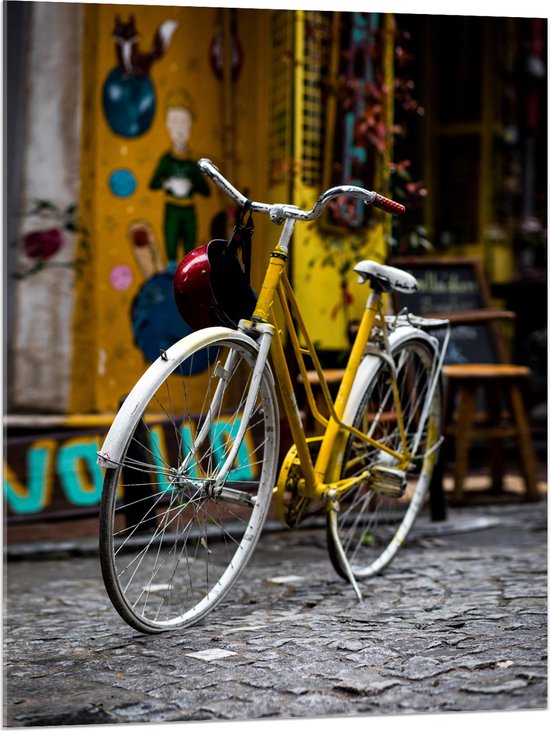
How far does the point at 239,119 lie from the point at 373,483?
1.92 meters

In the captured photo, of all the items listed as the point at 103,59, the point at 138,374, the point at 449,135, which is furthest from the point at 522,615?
the point at 449,135

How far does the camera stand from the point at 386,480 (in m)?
3.17

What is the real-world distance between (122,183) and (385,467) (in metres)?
2.01

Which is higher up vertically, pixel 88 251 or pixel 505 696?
pixel 88 251

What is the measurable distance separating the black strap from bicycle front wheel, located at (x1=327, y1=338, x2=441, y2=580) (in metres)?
0.62

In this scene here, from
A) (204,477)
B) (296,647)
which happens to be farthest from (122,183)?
(296,647)

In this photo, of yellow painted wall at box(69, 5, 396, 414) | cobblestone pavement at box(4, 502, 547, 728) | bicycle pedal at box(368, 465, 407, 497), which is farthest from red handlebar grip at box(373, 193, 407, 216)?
yellow painted wall at box(69, 5, 396, 414)

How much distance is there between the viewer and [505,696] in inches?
84.2

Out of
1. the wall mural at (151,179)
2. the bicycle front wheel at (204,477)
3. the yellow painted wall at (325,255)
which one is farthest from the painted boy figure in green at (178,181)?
the bicycle front wheel at (204,477)

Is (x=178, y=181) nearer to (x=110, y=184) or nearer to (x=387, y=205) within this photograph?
(x=110, y=184)

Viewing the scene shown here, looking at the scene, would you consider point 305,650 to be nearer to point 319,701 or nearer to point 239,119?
point 319,701

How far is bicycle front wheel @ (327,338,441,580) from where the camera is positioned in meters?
3.11

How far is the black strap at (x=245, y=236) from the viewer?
8.45 feet

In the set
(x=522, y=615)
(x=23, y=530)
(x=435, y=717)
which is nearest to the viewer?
(x=435, y=717)
